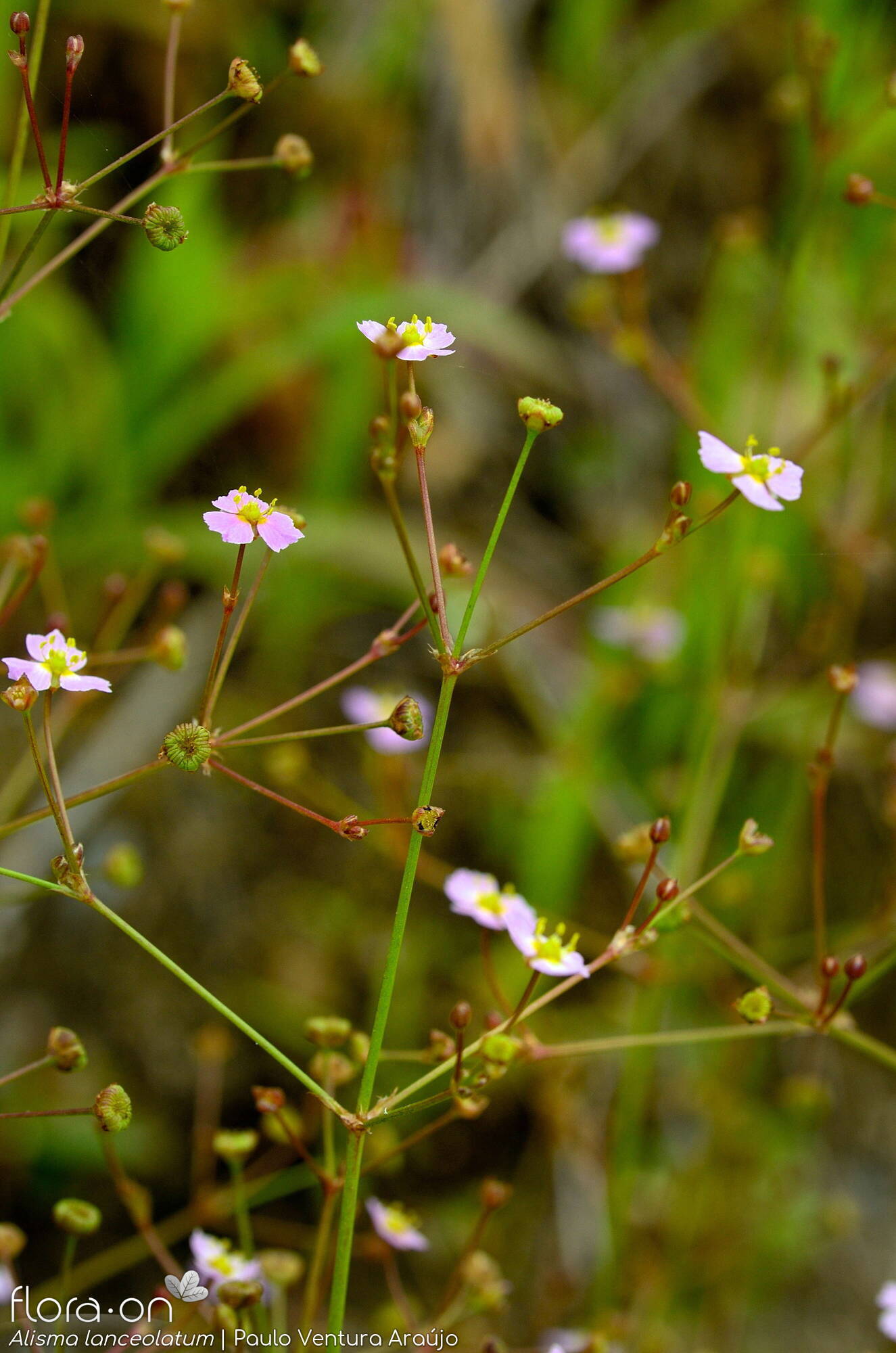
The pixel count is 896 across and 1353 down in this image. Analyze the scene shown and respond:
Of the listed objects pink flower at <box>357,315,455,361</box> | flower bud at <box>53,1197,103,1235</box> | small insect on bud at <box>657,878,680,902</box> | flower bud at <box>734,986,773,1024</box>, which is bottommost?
flower bud at <box>53,1197,103,1235</box>

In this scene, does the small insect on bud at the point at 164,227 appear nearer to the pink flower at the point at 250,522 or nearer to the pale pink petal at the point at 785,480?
the pink flower at the point at 250,522

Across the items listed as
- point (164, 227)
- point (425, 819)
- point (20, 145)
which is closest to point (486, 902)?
point (425, 819)

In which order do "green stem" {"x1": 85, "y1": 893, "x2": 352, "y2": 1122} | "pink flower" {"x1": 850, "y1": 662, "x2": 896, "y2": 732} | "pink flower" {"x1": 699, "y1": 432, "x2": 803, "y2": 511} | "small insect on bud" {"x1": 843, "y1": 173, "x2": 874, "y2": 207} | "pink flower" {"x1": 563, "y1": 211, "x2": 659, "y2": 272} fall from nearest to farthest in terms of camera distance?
1. "green stem" {"x1": 85, "y1": 893, "x2": 352, "y2": 1122}
2. "pink flower" {"x1": 699, "y1": 432, "x2": 803, "y2": 511}
3. "small insect on bud" {"x1": 843, "y1": 173, "x2": 874, "y2": 207}
4. "pink flower" {"x1": 563, "y1": 211, "x2": 659, "y2": 272}
5. "pink flower" {"x1": 850, "y1": 662, "x2": 896, "y2": 732}

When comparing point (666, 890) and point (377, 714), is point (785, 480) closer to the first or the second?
point (666, 890)

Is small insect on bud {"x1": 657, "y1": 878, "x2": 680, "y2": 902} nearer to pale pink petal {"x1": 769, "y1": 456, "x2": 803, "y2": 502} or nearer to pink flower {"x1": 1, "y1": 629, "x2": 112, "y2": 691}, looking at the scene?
pale pink petal {"x1": 769, "y1": 456, "x2": 803, "y2": 502}

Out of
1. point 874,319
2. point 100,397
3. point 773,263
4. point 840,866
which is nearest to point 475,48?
point 773,263

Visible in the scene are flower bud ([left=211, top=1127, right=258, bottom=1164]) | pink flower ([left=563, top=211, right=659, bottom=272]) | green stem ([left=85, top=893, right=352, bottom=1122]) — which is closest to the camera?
green stem ([left=85, top=893, right=352, bottom=1122])

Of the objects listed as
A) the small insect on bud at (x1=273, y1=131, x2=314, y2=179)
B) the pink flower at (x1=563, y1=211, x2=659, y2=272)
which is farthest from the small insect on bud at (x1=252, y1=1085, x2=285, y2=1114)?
the pink flower at (x1=563, y1=211, x2=659, y2=272)
